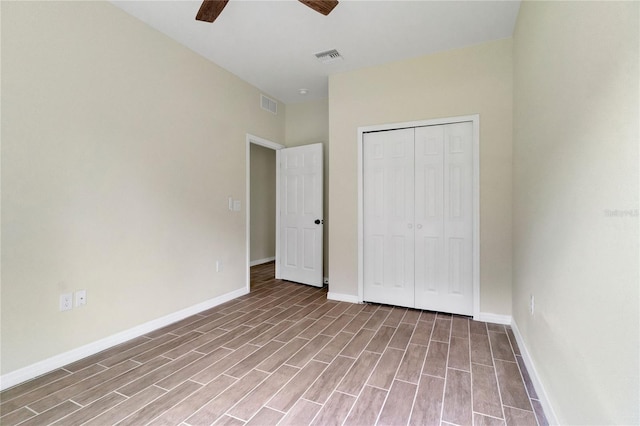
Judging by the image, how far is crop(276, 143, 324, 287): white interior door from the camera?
4.20 metres

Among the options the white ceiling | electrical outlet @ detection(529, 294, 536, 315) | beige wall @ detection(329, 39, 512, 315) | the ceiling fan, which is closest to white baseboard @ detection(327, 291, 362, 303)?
beige wall @ detection(329, 39, 512, 315)

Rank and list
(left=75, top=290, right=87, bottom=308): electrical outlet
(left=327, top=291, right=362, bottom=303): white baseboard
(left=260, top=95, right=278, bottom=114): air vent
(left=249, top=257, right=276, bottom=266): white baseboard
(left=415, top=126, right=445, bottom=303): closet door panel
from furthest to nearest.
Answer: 1. (left=249, top=257, right=276, bottom=266): white baseboard
2. (left=260, top=95, right=278, bottom=114): air vent
3. (left=327, top=291, right=362, bottom=303): white baseboard
4. (left=415, top=126, right=445, bottom=303): closet door panel
5. (left=75, top=290, right=87, bottom=308): electrical outlet

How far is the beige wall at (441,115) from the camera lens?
9.29 ft

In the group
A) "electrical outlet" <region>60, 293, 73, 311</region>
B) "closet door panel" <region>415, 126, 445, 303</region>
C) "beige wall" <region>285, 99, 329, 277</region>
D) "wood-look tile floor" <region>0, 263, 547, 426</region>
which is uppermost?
"beige wall" <region>285, 99, 329, 277</region>

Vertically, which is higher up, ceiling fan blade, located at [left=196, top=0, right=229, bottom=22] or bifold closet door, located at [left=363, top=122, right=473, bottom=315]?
ceiling fan blade, located at [left=196, top=0, right=229, bottom=22]

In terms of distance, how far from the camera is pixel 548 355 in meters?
1.61

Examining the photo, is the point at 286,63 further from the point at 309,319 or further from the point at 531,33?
the point at 309,319

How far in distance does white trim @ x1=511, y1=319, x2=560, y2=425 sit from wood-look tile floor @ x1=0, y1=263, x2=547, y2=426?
46mm

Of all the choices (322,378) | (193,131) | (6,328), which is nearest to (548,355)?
(322,378)

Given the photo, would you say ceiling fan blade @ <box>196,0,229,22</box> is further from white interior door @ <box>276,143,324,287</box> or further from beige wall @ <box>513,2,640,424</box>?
white interior door @ <box>276,143,324,287</box>

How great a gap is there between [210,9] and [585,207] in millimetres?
2543

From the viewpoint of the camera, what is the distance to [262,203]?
240 inches

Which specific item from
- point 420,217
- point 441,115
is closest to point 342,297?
point 420,217

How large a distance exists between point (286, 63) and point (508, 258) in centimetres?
318
